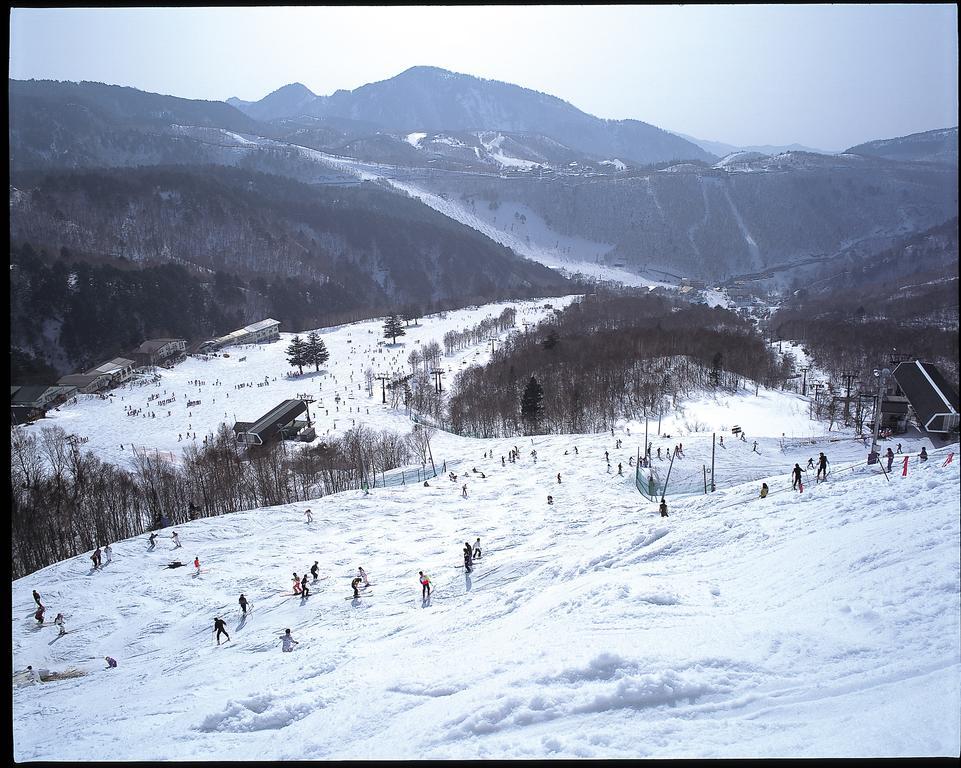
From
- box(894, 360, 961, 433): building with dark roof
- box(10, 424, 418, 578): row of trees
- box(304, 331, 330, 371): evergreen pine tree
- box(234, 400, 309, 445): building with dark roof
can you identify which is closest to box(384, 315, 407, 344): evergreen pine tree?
box(304, 331, 330, 371): evergreen pine tree

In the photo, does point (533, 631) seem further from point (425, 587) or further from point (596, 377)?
point (596, 377)

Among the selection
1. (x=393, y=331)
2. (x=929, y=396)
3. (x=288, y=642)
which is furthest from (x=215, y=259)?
(x=929, y=396)

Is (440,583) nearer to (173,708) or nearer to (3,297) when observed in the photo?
(173,708)

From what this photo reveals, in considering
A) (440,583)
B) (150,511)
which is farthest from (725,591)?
(150,511)

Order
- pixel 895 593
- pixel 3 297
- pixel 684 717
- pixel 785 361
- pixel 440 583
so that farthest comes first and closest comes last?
1. pixel 785 361
2. pixel 440 583
3. pixel 895 593
4. pixel 684 717
5. pixel 3 297

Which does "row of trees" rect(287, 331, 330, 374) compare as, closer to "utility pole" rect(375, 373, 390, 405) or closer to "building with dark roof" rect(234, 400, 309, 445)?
"utility pole" rect(375, 373, 390, 405)

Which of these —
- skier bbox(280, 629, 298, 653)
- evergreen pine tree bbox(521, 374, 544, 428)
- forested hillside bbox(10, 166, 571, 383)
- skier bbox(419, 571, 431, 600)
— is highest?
forested hillside bbox(10, 166, 571, 383)

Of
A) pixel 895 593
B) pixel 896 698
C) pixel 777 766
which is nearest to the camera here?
pixel 777 766
